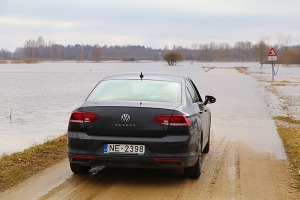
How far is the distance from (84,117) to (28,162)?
2188mm

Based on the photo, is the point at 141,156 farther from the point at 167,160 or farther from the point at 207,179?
the point at 207,179

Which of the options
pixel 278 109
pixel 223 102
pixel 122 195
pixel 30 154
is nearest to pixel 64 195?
pixel 122 195

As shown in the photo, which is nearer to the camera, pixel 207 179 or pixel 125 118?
pixel 125 118

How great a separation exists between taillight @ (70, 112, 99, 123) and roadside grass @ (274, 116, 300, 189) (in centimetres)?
297

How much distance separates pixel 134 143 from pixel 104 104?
27.4 inches

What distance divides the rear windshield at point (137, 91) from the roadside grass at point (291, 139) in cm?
222

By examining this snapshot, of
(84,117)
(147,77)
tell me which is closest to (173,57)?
(147,77)

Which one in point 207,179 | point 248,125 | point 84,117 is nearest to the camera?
point 84,117

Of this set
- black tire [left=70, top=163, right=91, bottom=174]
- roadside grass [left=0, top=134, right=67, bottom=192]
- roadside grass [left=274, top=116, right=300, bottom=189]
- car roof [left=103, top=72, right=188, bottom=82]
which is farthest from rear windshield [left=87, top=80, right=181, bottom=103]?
roadside grass [left=274, top=116, right=300, bottom=189]

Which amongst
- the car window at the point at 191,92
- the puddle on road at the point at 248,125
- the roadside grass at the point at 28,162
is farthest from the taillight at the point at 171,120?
the puddle on road at the point at 248,125

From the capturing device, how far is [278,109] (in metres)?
18.6

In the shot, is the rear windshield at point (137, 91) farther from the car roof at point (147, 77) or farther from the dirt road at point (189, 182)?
the dirt road at point (189, 182)

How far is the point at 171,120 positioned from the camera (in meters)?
6.27

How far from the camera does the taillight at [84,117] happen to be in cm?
636
